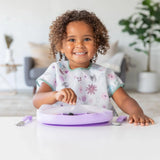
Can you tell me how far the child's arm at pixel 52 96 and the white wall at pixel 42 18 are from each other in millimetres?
3985

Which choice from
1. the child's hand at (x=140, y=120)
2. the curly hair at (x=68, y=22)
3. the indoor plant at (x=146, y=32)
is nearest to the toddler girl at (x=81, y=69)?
the curly hair at (x=68, y=22)

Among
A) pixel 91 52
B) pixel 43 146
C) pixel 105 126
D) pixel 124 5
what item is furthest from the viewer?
pixel 124 5

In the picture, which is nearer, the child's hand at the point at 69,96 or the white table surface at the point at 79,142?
the white table surface at the point at 79,142

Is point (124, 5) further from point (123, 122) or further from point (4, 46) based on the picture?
point (123, 122)

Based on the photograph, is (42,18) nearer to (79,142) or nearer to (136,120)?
(136,120)

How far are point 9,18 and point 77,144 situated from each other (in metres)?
4.62

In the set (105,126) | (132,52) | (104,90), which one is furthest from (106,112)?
(132,52)

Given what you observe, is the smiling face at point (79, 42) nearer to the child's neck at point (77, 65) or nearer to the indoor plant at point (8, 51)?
the child's neck at point (77, 65)

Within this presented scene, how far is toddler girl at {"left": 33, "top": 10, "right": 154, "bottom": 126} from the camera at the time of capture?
0.98 metres

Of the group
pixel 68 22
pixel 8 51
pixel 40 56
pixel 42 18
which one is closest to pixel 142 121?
pixel 68 22

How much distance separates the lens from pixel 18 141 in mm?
553

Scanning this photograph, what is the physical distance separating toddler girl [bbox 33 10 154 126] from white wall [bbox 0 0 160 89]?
3849mm

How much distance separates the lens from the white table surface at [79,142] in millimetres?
474

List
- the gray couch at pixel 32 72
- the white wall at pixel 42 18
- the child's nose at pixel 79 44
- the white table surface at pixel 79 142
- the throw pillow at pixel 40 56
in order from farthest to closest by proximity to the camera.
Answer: the white wall at pixel 42 18, the throw pillow at pixel 40 56, the gray couch at pixel 32 72, the child's nose at pixel 79 44, the white table surface at pixel 79 142
